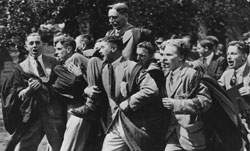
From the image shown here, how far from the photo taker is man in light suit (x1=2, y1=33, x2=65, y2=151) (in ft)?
28.2

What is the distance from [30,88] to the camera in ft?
27.5

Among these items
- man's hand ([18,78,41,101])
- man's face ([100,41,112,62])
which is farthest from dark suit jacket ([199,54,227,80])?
man's face ([100,41,112,62])

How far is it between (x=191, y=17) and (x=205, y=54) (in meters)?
6.07

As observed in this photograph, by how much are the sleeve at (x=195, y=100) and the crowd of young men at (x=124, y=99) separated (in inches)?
0.4

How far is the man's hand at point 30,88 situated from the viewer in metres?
8.37

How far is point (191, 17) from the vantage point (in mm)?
18125

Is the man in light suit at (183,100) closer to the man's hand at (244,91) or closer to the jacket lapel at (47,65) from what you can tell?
the man's hand at (244,91)

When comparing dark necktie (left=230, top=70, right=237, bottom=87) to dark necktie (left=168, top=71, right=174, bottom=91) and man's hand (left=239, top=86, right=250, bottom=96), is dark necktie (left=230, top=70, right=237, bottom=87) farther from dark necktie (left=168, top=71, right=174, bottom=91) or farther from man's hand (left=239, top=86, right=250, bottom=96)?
dark necktie (left=168, top=71, right=174, bottom=91)

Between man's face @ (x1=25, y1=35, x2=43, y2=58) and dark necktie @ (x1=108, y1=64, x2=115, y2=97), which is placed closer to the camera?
dark necktie @ (x1=108, y1=64, x2=115, y2=97)

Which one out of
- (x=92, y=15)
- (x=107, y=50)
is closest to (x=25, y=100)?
(x=107, y=50)

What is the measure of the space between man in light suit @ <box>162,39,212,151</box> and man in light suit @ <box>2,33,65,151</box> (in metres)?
Result: 2.00

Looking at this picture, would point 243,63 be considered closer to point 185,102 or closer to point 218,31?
point 185,102

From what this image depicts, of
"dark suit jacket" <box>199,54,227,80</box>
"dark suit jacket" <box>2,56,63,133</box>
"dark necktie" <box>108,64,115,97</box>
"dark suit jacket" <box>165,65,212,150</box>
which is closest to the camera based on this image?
"dark suit jacket" <box>165,65,212,150</box>

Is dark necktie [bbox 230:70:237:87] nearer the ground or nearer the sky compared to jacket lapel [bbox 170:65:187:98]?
nearer the ground
